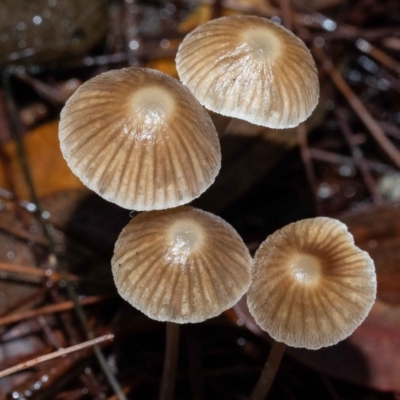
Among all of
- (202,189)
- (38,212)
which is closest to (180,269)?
(202,189)

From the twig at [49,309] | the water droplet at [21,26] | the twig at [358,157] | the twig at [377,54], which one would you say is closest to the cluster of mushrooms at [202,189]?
the twig at [49,309]

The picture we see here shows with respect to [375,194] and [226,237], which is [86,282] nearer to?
[226,237]

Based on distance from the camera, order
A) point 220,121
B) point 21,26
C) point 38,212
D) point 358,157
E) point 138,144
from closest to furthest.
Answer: point 138,144 < point 220,121 < point 38,212 < point 21,26 < point 358,157

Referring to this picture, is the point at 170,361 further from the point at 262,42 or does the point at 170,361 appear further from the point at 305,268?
the point at 262,42

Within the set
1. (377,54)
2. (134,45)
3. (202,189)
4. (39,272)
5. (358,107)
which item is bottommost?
(39,272)

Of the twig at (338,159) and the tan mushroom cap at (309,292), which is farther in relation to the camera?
the twig at (338,159)

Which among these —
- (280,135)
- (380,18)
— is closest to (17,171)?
(280,135)

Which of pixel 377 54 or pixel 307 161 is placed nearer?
pixel 307 161

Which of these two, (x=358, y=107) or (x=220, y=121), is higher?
(x=220, y=121)

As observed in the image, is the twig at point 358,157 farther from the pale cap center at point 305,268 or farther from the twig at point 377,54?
the pale cap center at point 305,268
